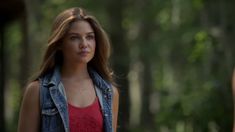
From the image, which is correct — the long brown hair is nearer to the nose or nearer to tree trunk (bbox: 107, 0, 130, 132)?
the nose

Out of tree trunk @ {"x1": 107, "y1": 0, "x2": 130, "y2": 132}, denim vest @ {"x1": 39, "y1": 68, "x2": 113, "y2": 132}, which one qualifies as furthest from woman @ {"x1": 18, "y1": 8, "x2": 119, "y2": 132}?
tree trunk @ {"x1": 107, "y1": 0, "x2": 130, "y2": 132}

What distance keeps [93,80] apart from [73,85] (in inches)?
6.9

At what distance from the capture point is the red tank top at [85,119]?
5066 mm

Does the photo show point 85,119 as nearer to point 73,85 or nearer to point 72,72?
point 73,85

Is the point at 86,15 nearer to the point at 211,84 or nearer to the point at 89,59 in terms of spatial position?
the point at 89,59

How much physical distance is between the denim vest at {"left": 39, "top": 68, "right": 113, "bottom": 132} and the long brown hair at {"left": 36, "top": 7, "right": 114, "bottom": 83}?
90 mm

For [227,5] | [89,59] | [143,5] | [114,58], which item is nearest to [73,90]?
[89,59]

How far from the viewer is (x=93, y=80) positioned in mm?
5348

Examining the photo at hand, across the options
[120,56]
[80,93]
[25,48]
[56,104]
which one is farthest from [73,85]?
[120,56]

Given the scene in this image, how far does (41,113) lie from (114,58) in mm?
15111

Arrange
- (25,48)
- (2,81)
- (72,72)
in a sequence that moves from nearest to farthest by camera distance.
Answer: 1. (72,72)
2. (25,48)
3. (2,81)

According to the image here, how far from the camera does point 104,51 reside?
17.7 ft

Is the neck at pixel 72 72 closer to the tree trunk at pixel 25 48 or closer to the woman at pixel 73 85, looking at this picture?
the woman at pixel 73 85

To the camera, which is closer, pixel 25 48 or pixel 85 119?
pixel 85 119
